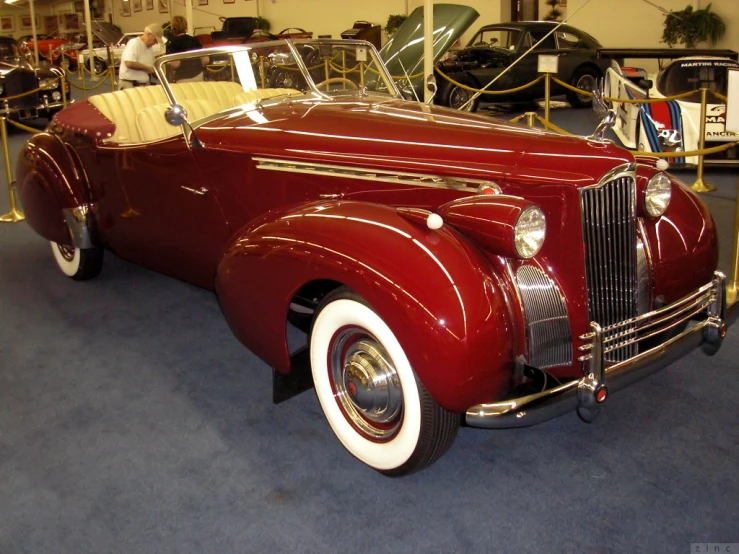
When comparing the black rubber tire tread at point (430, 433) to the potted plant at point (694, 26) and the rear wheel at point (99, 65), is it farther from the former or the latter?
the rear wheel at point (99, 65)

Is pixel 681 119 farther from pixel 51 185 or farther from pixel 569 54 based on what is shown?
pixel 51 185

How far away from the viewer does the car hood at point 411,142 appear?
2539 mm

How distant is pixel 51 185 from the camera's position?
436cm

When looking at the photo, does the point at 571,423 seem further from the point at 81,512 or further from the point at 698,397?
the point at 81,512

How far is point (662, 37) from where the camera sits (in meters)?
14.8

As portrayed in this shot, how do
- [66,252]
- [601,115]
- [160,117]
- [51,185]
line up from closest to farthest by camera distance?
[601,115]
[160,117]
[51,185]
[66,252]

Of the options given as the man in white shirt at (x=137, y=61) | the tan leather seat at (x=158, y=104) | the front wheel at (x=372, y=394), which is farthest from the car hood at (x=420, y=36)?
the front wheel at (x=372, y=394)

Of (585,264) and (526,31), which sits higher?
(526,31)

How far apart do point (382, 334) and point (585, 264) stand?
0.74 meters

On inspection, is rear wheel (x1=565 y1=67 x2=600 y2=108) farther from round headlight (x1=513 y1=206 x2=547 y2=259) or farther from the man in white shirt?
round headlight (x1=513 y1=206 x2=547 y2=259)

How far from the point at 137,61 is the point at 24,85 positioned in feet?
13.8

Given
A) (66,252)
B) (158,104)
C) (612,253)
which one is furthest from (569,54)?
(612,253)

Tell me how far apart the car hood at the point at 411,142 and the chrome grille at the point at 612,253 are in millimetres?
89

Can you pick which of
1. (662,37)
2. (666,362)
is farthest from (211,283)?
(662,37)
